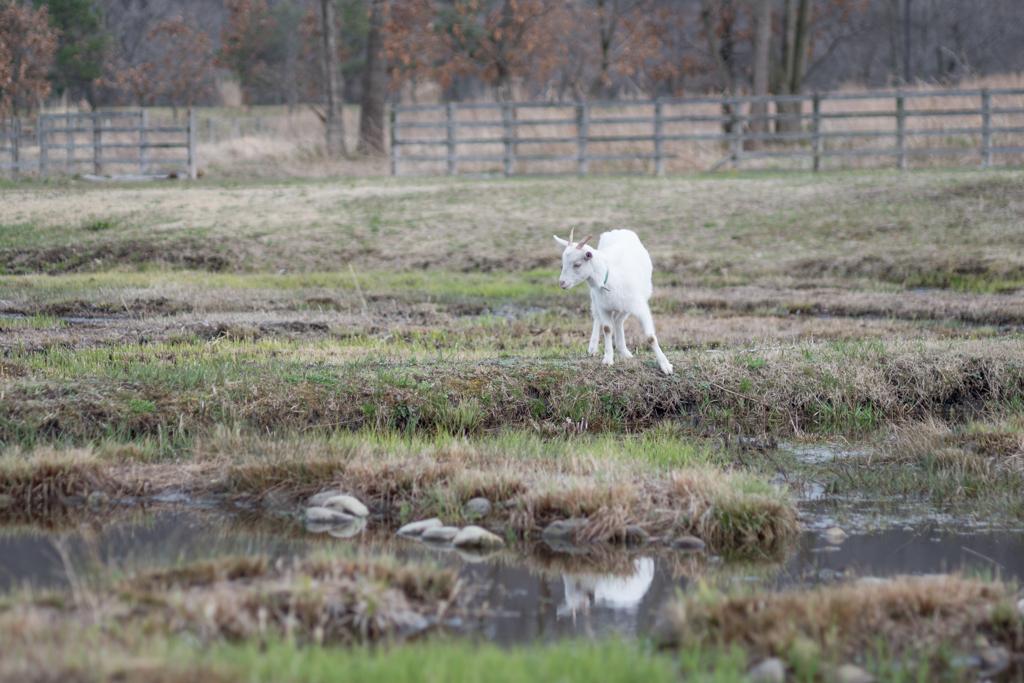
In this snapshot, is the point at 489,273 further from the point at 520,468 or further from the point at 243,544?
→ the point at 243,544

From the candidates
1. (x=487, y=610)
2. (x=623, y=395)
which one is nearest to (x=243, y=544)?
(x=487, y=610)

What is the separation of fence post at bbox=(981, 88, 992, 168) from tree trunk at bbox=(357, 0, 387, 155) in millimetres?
17644

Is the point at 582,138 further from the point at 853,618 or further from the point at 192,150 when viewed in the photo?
the point at 853,618

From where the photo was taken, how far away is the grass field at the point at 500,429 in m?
3.96

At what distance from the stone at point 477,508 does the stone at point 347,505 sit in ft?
2.02

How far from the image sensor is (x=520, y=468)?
247 inches

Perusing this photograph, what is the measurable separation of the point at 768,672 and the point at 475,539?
2064 mm

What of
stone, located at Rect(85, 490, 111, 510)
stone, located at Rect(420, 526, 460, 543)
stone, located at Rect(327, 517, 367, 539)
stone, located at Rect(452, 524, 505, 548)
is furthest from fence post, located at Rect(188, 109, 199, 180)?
stone, located at Rect(452, 524, 505, 548)

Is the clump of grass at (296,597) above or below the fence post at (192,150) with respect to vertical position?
below

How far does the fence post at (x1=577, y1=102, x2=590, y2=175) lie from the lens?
25805mm

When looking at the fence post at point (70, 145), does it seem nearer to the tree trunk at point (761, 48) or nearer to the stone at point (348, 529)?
the tree trunk at point (761, 48)

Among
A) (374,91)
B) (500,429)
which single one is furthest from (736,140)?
(500,429)

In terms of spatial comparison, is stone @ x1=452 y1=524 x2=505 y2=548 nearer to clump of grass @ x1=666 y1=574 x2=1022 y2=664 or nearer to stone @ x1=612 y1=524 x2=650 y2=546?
stone @ x1=612 y1=524 x2=650 y2=546

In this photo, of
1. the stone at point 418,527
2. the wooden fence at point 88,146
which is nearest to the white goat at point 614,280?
the stone at point 418,527
